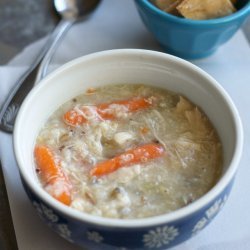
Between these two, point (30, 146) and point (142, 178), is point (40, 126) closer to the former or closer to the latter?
point (30, 146)

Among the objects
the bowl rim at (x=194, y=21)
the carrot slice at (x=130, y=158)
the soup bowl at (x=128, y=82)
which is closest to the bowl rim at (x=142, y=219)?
the soup bowl at (x=128, y=82)

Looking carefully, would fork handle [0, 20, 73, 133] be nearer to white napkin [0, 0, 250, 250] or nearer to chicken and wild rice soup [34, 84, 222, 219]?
white napkin [0, 0, 250, 250]

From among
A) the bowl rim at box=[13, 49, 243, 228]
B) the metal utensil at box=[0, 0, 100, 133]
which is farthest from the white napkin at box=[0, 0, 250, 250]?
the bowl rim at box=[13, 49, 243, 228]

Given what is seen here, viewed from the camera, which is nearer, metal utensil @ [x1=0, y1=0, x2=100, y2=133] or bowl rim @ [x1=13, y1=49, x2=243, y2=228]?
bowl rim @ [x1=13, y1=49, x2=243, y2=228]

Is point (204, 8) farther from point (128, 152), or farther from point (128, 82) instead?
point (128, 152)

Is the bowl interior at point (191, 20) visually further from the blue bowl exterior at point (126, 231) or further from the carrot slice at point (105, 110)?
the blue bowl exterior at point (126, 231)
